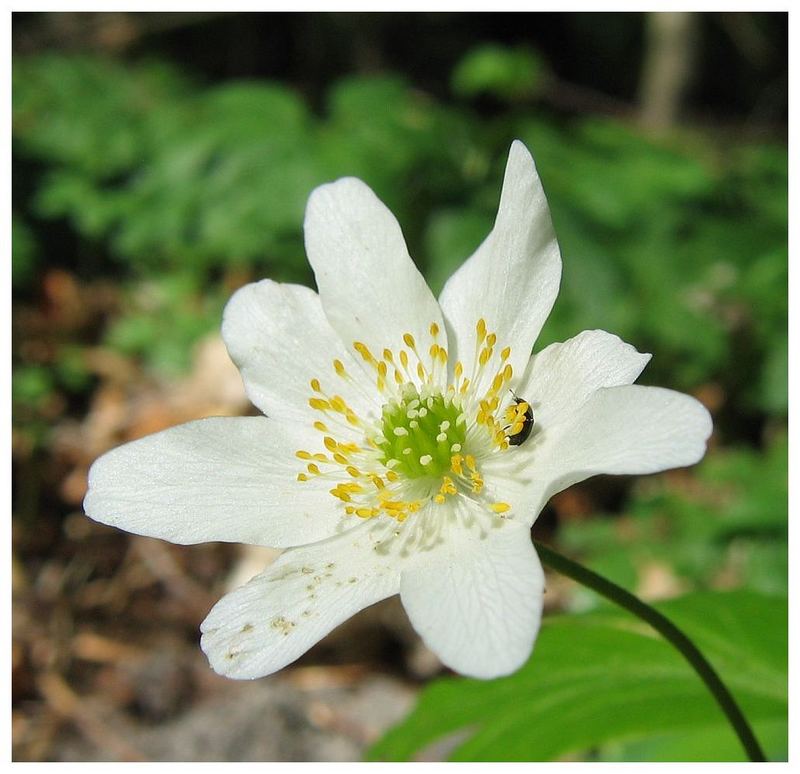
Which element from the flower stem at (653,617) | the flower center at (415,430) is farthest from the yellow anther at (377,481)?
the flower stem at (653,617)

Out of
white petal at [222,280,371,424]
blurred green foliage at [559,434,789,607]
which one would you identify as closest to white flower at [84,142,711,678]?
white petal at [222,280,371,424]

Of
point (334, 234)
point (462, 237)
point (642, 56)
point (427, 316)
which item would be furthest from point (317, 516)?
point (642, 56)

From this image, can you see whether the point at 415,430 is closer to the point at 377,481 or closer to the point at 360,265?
the point at 377,481

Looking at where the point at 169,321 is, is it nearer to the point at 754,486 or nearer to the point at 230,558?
the point at 230,558

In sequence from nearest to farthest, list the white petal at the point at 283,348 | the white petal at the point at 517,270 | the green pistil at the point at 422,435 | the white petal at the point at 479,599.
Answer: the white petal at the point at 479,599, the white petal at the point at 517,270, the green pistil at the point at 422,435, the white petal at the point at 283,348

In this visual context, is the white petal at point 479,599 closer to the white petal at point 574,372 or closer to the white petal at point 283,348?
the white petal at point 574,372

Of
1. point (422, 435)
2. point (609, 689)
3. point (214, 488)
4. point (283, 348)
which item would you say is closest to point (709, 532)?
point (609, 689)
